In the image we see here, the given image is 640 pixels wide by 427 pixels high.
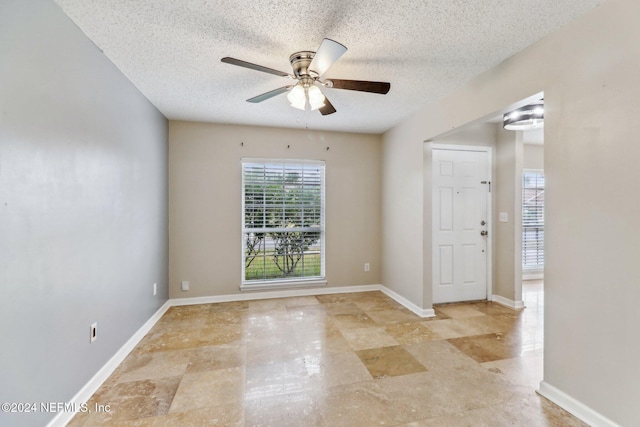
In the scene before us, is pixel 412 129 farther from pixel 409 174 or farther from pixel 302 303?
pixel 302 303

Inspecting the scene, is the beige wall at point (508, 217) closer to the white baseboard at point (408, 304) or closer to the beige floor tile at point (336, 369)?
the white baseboard at point (408, 304)

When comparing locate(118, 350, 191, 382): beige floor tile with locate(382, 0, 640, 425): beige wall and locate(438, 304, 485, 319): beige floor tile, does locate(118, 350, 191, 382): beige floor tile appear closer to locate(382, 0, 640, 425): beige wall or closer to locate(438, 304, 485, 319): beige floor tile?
locate(382, 0, 640, 425): beige wall

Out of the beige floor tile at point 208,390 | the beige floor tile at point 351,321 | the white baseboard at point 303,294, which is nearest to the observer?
the beige floor tile at point 208,390

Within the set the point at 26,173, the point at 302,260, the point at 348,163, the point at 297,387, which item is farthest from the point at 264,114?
the point at 297,387

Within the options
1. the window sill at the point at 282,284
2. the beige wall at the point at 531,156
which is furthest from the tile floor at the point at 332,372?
the beige wall at the point at 531,156

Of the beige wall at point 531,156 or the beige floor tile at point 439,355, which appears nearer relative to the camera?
the beige floor tile at point 439,355

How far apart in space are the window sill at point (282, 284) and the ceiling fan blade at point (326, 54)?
3.04 meters

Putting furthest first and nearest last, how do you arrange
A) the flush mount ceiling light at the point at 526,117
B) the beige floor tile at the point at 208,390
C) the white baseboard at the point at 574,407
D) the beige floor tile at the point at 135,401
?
the flush mount ceiling light at the point at 526,117
the beige floor tile at the point at 208,390
the beige floor tile at the point at 135,401
the white baseboard at the point at 574,407

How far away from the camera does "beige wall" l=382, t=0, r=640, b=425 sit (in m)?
1.48

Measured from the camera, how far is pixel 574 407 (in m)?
1.72

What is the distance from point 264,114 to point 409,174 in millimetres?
2004

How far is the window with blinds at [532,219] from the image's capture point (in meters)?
4.93

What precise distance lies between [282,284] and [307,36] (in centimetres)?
318

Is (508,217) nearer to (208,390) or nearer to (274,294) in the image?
(274,294)
